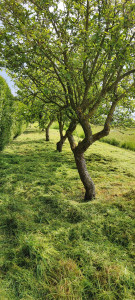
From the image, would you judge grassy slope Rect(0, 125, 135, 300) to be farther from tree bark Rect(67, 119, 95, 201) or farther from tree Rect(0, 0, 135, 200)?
tree Rect(0, 0, 135, 200)

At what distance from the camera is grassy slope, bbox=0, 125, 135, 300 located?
240 cm

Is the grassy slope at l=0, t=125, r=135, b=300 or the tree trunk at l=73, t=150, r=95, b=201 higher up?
the tree trunk at l=73, t=150, r=95, b=201

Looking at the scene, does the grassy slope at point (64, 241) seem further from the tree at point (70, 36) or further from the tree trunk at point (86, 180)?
the tree at point (70, 36)

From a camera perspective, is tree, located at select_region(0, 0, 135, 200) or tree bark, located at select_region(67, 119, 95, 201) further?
tree bark, located at select_region(67, 119, 95, 201)

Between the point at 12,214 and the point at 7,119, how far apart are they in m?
7.98

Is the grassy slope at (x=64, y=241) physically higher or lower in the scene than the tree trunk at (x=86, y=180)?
lower

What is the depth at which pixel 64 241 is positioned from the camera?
332 cm

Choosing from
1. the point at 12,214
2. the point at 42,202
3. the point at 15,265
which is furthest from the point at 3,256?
the point at 42,202

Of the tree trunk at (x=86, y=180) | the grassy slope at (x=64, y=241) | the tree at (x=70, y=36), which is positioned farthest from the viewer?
the tree trunk at (x=86, y=180)

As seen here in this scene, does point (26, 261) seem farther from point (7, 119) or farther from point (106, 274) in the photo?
point (7, 119)

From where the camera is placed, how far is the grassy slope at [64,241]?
240 cm

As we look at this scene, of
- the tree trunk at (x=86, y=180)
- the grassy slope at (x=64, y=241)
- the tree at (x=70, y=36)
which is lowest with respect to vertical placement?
the grassy slope at (x=64, y=241)

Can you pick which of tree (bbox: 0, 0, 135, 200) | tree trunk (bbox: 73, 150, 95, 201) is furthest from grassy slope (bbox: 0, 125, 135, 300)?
tree (bbox: 0, 0, 135, 200)

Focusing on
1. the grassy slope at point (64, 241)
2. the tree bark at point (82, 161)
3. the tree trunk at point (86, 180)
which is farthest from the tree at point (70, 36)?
the grassy slope at point (64, 241)
